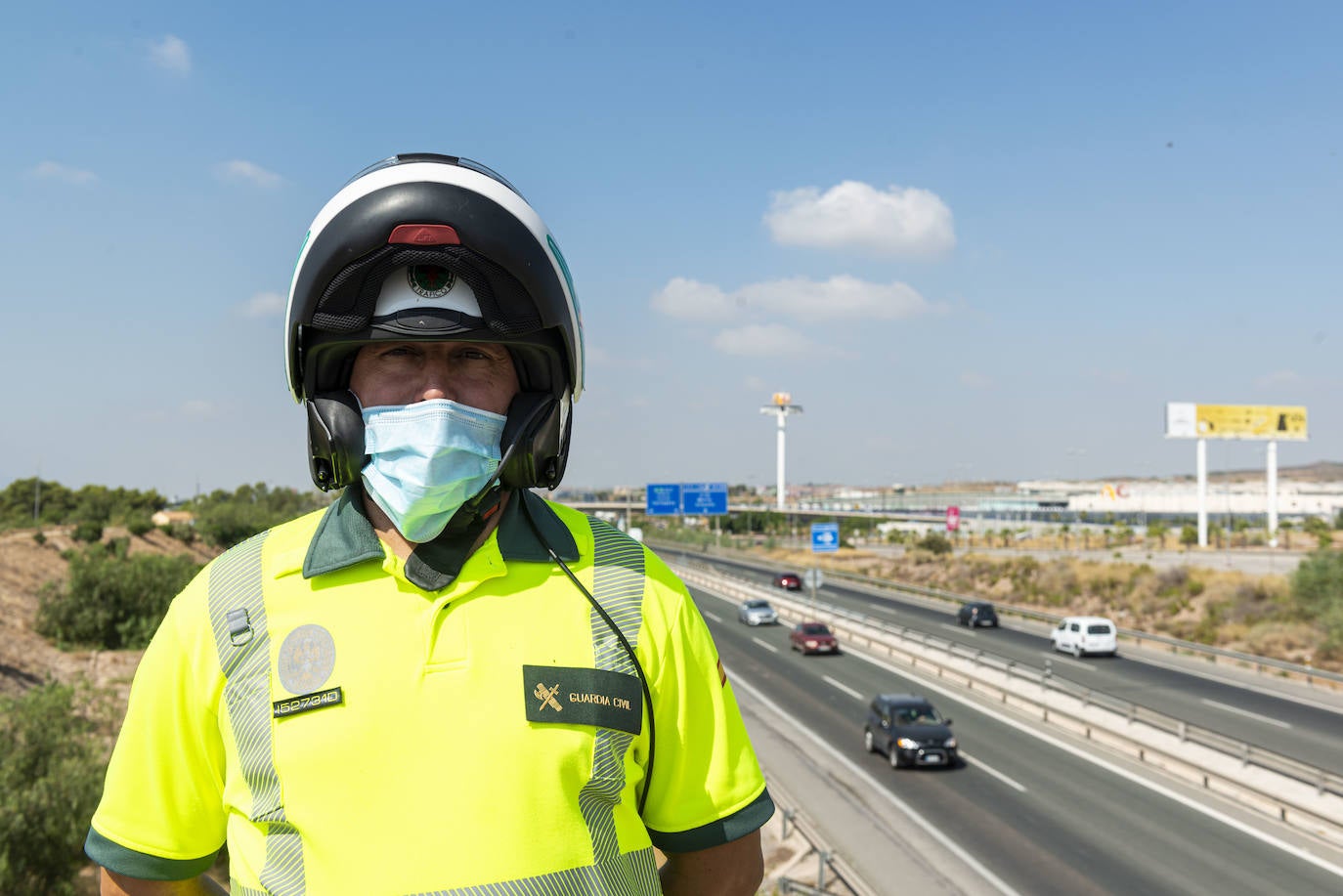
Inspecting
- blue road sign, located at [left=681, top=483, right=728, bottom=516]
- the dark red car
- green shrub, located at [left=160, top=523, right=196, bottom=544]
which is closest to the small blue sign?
blue road sign, located at [left=681, top=483, right=728, bottom=516]

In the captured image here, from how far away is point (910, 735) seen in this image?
21281 mm

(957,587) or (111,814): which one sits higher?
(111,814)

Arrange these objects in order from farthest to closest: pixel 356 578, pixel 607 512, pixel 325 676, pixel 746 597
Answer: pixel 607 512
pixel 746 597
pixel 356 578
pixel 325 676

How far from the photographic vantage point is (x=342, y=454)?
2.07 m

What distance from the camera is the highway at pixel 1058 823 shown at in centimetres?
1445

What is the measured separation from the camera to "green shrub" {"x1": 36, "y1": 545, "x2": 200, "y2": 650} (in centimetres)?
3297

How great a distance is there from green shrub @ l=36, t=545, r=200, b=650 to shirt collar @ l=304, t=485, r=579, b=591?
34768 millimetres

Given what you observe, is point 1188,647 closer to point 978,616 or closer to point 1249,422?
point 978,616

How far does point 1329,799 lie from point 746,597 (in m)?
40.8

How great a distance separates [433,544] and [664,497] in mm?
46412

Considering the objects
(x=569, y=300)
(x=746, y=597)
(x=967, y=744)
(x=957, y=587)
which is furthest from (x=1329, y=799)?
(x=957, y=587)

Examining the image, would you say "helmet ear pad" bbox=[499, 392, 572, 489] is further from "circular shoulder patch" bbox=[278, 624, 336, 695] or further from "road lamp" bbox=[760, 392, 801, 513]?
"road lamp" bbox=[760, 392, 801, 513]

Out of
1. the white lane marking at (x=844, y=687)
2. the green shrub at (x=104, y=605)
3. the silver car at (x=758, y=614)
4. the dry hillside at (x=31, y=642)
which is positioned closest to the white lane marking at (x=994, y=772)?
the white lane marking at (x=844, y=687)

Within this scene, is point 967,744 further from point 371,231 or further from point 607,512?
point 607,512
